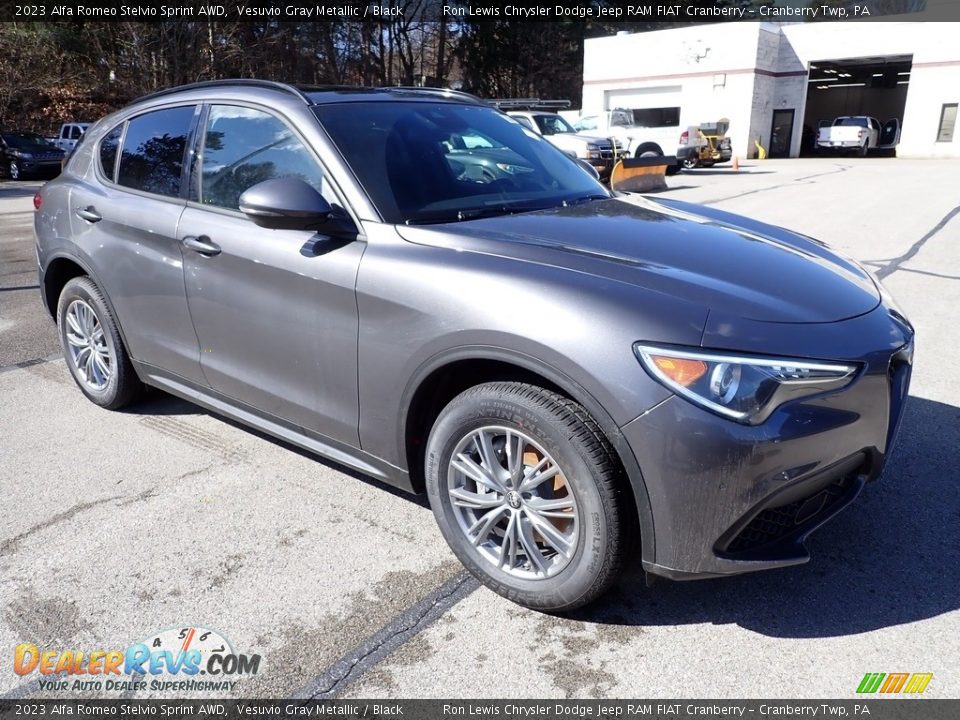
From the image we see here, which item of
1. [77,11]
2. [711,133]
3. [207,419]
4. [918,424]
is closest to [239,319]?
[207,419]

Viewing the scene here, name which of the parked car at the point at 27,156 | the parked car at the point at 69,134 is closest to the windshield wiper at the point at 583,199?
the parked car at the point at 27,156

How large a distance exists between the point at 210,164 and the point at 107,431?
5.52ft

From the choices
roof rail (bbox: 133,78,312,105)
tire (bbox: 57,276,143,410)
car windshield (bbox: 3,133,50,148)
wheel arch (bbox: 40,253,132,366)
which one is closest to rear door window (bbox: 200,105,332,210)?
Result: roof rail (bbox: 133,78,312,105)

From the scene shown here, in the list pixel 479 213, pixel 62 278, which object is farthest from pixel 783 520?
pixel 62 278

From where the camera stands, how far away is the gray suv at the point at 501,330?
7.17 ft

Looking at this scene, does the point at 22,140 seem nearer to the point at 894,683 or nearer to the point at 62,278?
the point at 62,278

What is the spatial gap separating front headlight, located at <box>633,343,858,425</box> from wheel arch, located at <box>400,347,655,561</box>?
22 centimetres

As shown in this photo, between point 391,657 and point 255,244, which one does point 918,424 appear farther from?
point 255,244

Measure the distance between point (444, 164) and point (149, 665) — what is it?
222 cm

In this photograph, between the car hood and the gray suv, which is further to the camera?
the car hood

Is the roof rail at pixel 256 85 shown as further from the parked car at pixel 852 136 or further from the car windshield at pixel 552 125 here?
the parked car at pixel 852 136

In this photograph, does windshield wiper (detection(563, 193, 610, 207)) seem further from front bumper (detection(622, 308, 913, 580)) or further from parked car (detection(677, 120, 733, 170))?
parked car (detection(677, 120, 733, 170))

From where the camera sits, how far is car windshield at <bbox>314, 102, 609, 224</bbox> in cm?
300

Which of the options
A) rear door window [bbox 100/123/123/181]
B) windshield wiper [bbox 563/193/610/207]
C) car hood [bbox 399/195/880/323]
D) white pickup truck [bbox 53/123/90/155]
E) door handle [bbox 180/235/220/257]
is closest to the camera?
car hood [bbox 399/195/880/323]
